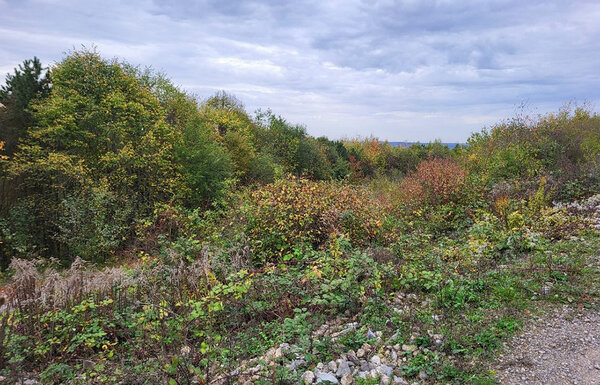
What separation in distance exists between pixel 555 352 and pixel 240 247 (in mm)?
4290

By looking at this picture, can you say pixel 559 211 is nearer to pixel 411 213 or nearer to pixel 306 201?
pixel 411 213

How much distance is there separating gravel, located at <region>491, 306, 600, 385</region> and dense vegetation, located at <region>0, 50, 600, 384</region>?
0.63ft

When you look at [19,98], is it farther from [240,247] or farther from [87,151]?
[240,247]

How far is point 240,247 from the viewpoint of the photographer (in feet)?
18.4

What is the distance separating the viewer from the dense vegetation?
3.45 m

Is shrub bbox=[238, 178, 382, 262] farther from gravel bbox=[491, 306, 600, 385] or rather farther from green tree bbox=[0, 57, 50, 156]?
green tree bbox=[0, 57, 50, 156]

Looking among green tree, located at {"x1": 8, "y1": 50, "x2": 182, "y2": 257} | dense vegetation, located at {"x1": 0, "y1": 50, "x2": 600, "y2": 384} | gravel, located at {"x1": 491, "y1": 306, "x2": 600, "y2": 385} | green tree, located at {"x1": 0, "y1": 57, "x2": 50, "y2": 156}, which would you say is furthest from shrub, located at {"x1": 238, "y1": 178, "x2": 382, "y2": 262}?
green tree, located at {"x1": 0, "y1": 57, "x2": 50, "y2": 156}

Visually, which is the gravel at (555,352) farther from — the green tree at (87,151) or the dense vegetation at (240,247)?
the green tree at (87,151)

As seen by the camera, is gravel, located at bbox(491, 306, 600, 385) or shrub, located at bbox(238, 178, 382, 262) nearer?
gravel, located at bbox(491, 306, 600, 385)

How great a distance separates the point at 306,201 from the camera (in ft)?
21.4

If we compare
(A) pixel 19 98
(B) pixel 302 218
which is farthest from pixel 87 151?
(B) pixel 302 218

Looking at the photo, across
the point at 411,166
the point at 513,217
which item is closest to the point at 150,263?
the point at 513,217

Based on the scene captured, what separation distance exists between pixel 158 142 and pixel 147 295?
360 inches

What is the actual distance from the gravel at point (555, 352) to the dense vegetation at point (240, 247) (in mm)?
193
